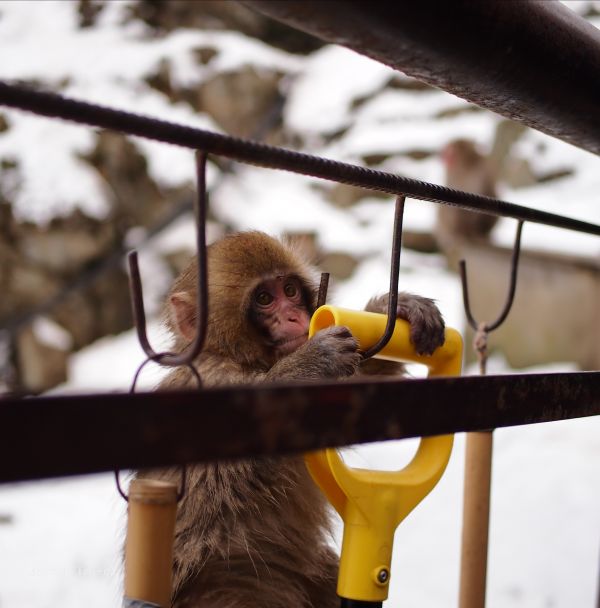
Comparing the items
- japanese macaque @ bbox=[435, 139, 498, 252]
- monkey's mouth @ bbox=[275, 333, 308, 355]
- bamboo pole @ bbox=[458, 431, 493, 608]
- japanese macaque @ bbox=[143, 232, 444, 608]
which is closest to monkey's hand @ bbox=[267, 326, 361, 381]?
japanese macaque @ bbox=[143, 232, 444, 608]

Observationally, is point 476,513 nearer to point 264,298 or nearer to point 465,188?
point 264,298

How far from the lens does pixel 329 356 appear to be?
1.50 m

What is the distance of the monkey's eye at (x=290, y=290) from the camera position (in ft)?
7.50

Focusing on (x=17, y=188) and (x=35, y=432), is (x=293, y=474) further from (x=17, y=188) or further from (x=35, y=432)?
(x=17, y=188)

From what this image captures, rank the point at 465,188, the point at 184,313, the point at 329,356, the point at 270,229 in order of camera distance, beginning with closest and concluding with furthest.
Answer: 1. the point at 329,356
2. the point at 184,313
3. the point at 270,229
4. the point at 465,188

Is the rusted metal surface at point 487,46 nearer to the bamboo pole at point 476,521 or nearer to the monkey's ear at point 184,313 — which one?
the bamboo pole at point 476,521

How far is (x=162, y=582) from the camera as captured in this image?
0.89 m

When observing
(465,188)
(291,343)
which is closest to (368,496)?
(291,343)

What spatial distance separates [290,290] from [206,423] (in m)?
1.71

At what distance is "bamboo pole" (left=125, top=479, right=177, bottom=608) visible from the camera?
0.88 meters

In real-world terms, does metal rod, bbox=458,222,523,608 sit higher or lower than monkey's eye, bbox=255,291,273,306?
lower

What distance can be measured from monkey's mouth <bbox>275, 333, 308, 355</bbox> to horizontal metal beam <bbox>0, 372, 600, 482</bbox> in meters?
1.29

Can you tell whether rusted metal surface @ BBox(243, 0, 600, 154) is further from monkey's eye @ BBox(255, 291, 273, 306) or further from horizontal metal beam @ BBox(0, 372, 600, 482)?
monkey's eye @ BBox(255, 291, 273, 306)

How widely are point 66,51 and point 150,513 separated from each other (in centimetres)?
1104
